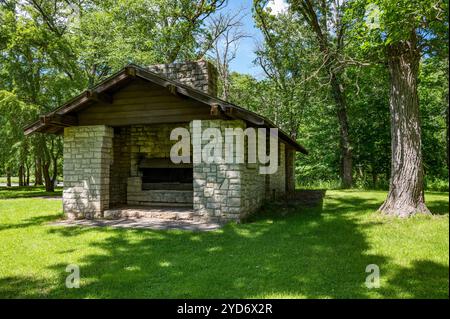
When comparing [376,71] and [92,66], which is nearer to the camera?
[376,71]

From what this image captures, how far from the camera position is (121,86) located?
308 inches

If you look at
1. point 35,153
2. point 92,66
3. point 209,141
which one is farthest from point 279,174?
point 92,66

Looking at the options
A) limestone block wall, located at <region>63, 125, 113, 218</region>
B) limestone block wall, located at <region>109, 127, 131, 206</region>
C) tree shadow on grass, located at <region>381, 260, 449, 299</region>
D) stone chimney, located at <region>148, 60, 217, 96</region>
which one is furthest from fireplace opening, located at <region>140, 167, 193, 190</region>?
tree shadow on grass, located at <region>381, 260, 449, 299</region>

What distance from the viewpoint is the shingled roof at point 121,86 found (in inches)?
260

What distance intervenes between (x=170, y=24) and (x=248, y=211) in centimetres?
1437

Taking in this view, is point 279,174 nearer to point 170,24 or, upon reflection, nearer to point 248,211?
point 248,211

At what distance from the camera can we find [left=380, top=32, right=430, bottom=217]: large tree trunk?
21.3ft

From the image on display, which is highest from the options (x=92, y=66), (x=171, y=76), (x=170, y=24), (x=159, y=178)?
(x=170, y=24)

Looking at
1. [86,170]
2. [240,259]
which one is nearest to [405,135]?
[240,259]

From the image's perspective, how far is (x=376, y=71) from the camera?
9852 millimetres

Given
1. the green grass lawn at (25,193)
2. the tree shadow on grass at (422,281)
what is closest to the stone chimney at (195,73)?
the tree shadow on grass at (422,281)

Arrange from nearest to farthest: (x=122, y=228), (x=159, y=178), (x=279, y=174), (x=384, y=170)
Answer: (x=122, y=228) < (x=159, y=178) < (x=279, y=174) < (x=384, y=170)

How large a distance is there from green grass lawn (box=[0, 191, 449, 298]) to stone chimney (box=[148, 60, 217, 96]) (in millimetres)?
4198

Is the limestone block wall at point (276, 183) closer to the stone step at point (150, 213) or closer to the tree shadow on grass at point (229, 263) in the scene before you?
the stone step at point (150, 213)
